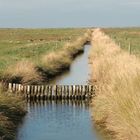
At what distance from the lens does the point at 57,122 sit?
17.3 m

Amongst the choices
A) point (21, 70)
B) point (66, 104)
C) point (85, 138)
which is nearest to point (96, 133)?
point (85, 138)

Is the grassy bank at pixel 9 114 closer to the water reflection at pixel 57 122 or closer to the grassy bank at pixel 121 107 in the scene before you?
the water reflection at pixel 57 122

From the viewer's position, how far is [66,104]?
69.2 feet

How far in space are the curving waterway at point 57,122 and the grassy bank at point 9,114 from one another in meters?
0.24

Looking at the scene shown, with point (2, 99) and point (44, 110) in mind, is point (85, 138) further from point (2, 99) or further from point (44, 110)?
point (44, 110)

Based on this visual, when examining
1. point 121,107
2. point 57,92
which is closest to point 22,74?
point 57,92

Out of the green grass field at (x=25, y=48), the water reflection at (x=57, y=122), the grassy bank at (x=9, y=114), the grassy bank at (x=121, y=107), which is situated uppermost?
the grassy bank at (x=121, y=107)

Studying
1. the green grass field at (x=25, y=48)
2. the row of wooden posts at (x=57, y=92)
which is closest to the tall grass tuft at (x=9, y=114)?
the row of wooden posts at (x=57, y=92)

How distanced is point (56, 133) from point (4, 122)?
1722 millimetres

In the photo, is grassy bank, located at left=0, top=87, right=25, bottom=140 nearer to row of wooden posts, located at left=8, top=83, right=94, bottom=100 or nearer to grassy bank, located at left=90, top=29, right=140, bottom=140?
grassy bank, located at left=90, top=29, right=140, bottom=140

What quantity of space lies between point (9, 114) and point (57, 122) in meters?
1.74

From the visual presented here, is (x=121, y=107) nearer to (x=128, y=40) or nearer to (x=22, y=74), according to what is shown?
(x=22, y=74)

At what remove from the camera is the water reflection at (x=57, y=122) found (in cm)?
1525

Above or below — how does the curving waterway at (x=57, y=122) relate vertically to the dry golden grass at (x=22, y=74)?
below
